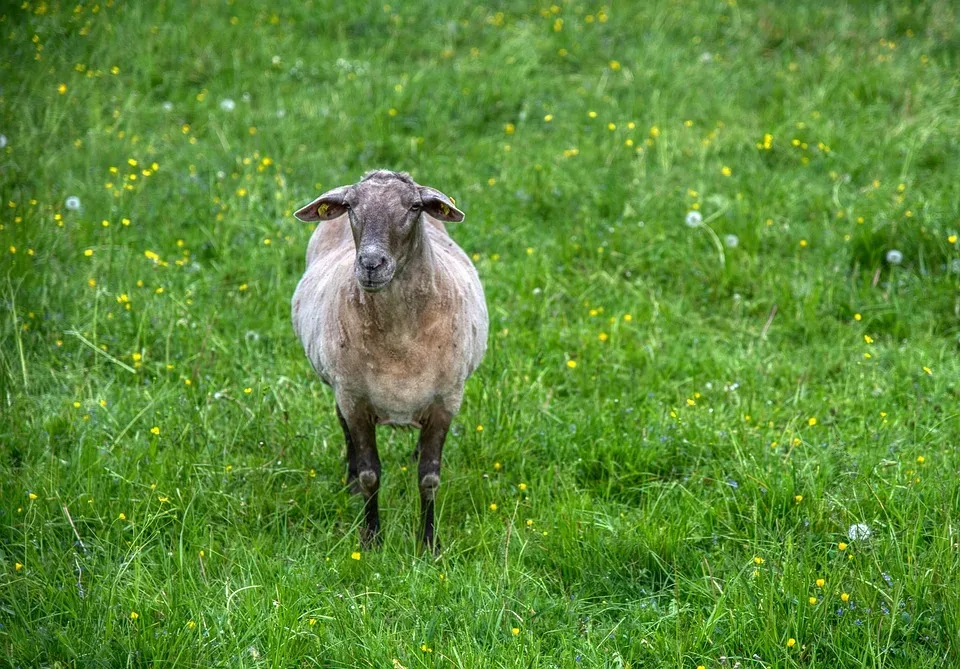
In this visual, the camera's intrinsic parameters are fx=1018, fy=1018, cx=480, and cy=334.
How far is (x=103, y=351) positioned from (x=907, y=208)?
5.16m

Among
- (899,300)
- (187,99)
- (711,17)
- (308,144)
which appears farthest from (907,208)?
(187,99)

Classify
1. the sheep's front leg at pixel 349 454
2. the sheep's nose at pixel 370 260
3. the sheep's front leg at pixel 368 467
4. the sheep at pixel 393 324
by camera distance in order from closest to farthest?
the sheep's nose at pixel 370 260
the sheep at pixel 393 324
the sheep's front leg at pixel 368 467
the sheep's front leg at pixel 349 454

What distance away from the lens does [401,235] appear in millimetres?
4008

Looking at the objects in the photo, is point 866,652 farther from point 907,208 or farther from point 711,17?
point 711,17

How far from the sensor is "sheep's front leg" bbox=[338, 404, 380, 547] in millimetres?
4527

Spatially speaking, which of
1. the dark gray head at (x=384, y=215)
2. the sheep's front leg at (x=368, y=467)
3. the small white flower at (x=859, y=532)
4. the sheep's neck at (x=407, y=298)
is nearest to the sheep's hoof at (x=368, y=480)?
the sheep's front leg at (x=368, y=467)

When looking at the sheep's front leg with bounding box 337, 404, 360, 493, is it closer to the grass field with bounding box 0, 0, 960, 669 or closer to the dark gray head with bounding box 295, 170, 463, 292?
the grass field with bounding box 0, 0, 960, 669

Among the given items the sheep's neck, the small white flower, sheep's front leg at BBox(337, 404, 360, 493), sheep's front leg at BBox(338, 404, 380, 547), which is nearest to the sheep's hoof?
sheep's front leg at BBox(338, 404, 380, 547)

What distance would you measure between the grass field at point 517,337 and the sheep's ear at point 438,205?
54.2 inches

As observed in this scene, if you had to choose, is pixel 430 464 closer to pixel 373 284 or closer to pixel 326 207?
pixel 373 284

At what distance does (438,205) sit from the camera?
4.08 meters

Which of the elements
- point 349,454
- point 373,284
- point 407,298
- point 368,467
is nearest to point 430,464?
point 368,467

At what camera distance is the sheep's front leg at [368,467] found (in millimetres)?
4527

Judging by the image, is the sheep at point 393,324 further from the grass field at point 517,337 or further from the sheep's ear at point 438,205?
the grass field at point 517,337
